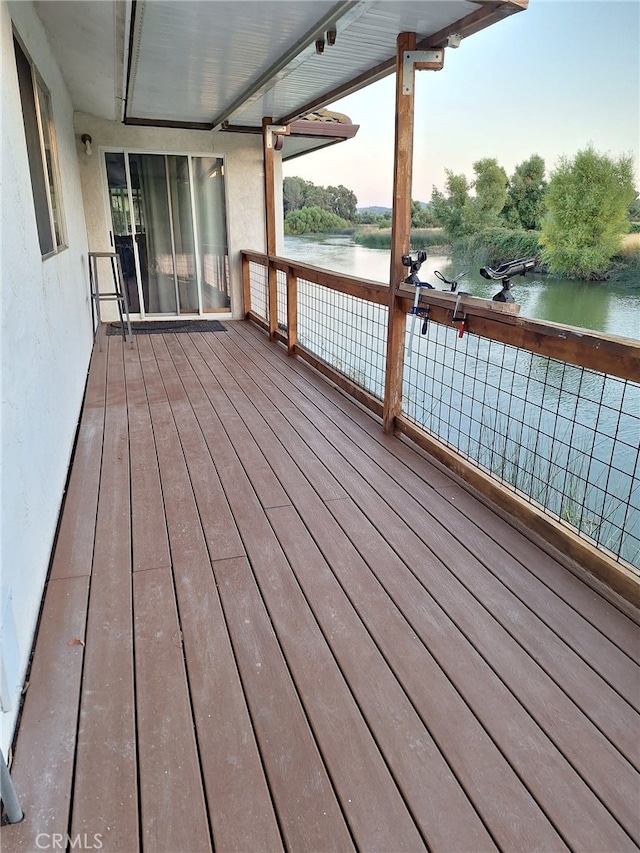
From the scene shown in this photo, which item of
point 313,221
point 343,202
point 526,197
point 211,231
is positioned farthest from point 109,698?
point 343,202

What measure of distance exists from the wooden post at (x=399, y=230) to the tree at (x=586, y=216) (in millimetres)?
3397

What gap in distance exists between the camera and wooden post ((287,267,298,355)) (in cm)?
497

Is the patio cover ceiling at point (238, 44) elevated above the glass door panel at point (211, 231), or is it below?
above

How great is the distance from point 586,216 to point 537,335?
661cm

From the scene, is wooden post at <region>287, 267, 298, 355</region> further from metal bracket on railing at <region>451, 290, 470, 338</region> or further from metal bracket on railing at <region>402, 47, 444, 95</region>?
metal bracket on railing at <region>451, 290, 470, 338</region>

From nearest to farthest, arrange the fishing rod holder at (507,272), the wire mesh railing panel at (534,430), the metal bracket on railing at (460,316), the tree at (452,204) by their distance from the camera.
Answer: the fishing rod holder at (507,272) < the metal bracket on railing at (460,316) < the wire mesh railing panel at (534,430) < the tree at (452,204)

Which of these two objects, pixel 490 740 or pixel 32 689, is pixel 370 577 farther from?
pixel 32 689

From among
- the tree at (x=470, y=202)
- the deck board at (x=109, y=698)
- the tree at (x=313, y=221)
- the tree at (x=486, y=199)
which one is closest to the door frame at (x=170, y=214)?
the tree at (x=313, y=221)

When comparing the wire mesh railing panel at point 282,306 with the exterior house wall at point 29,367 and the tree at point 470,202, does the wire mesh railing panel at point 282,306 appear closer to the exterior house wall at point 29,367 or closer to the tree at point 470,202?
the tree at point 470,202

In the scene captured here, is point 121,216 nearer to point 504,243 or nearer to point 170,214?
point 170,214

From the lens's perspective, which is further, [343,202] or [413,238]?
[343,202]

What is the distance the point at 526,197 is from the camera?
9.08 m

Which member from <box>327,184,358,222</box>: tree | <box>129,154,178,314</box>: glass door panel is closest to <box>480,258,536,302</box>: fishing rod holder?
<box>129,154,178,314</box>: glass door panel

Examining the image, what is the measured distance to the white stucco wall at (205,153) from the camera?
5992mm
